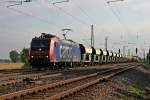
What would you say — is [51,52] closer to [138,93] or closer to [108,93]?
[138,93]

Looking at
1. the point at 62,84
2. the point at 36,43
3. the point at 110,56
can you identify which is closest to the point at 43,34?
the point at 36,43

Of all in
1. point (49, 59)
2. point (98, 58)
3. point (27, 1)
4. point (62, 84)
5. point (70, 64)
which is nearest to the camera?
point (62, 84)

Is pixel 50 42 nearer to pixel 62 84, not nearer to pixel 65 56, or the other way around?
pixel 65 56

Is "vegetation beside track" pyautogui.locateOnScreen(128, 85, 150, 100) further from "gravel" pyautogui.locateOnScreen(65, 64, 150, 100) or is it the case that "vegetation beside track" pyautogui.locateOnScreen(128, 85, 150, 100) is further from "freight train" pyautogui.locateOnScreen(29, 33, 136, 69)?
"freight train" pyautogui.locateOnScreen(29, 33, 136, 69)

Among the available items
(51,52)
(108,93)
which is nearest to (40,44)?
(51,52)

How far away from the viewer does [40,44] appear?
3697 cm

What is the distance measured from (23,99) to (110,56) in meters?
74.4

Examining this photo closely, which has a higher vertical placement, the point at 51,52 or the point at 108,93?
the point at 51,52

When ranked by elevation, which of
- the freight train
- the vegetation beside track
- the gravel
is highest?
the freight train

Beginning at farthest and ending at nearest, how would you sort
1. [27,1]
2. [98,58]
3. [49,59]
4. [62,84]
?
[98,58] < [49,59] < [27,1] < [62,84]

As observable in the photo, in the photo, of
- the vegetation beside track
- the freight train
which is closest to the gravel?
the vegetation beside track

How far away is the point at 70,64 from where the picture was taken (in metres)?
46.6

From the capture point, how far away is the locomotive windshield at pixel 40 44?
36.7m

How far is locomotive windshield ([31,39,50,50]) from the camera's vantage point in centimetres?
3672
